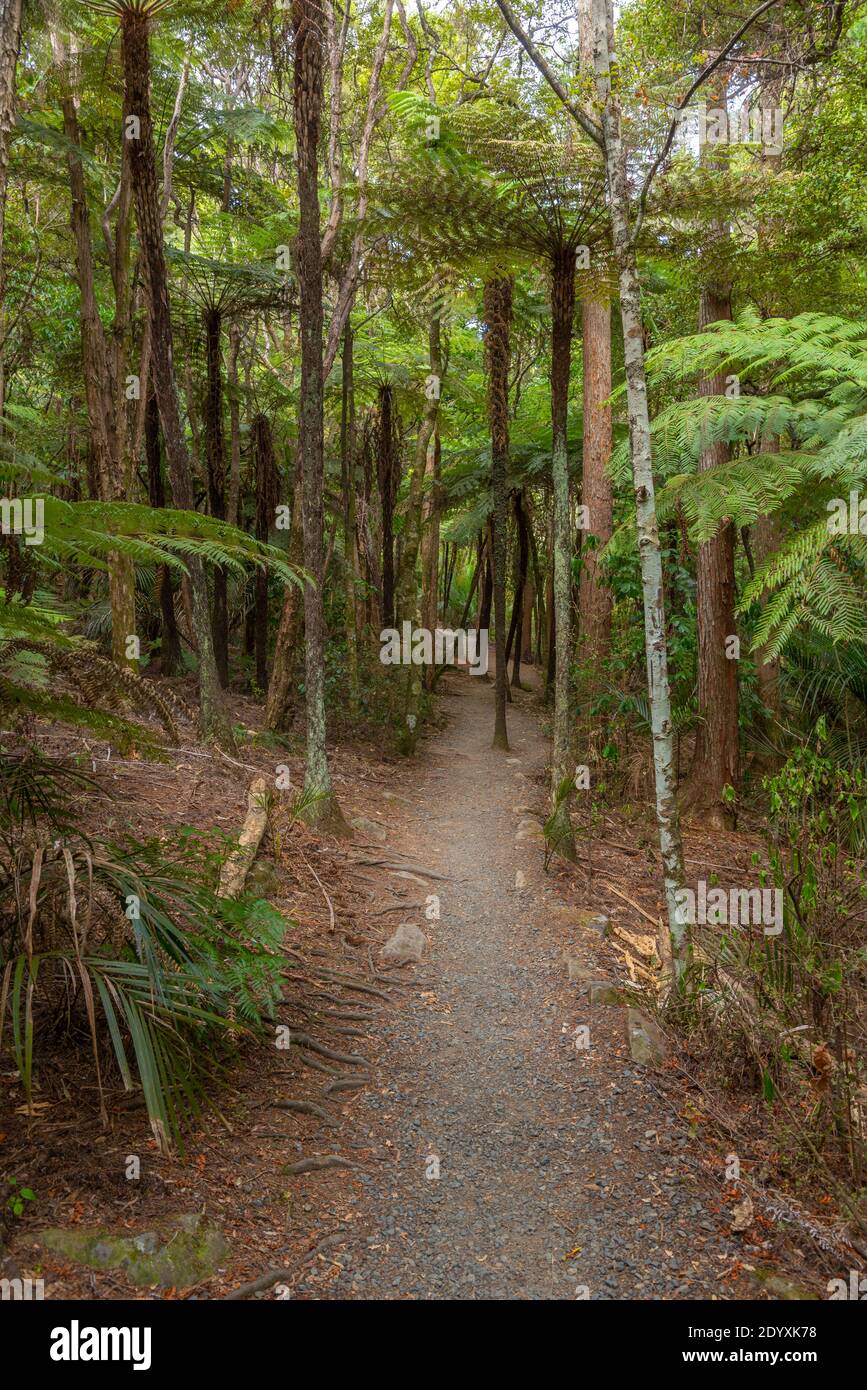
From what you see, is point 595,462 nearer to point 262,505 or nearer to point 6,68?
point 262,505

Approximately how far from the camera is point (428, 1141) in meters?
3.56

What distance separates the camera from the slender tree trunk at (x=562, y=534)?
6336 mm

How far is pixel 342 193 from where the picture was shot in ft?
21.2

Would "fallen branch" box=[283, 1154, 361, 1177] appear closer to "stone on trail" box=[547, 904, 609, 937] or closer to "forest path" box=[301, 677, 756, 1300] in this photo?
"forest path" box=[301, 677, 756, 1300]

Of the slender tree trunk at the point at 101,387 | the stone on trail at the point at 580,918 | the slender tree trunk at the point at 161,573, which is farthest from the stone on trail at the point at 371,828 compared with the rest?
the slender tree trunk at the point at 161,573

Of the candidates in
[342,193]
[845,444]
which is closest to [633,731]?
[845,444]

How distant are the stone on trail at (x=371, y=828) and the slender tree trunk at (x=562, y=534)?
155 cm

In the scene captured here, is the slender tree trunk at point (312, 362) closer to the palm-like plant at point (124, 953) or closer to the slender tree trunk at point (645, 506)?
the slender tree trunk at point (645, 506)

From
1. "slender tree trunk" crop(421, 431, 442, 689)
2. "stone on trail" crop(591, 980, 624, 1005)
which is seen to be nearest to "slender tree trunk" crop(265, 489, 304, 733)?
"slender tree trunk" crop(421, 431, 442, 689)

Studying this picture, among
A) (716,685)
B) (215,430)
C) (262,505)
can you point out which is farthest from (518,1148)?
(262,505)

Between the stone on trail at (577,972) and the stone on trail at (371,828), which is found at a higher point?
the stone on trail at (371,828)

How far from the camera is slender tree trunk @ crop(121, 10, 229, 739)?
247 inches

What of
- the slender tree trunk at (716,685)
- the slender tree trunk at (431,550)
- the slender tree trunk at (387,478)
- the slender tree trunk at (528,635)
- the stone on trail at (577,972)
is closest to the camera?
the stone on trail at (577,972)

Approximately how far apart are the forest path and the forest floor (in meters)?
0.01
